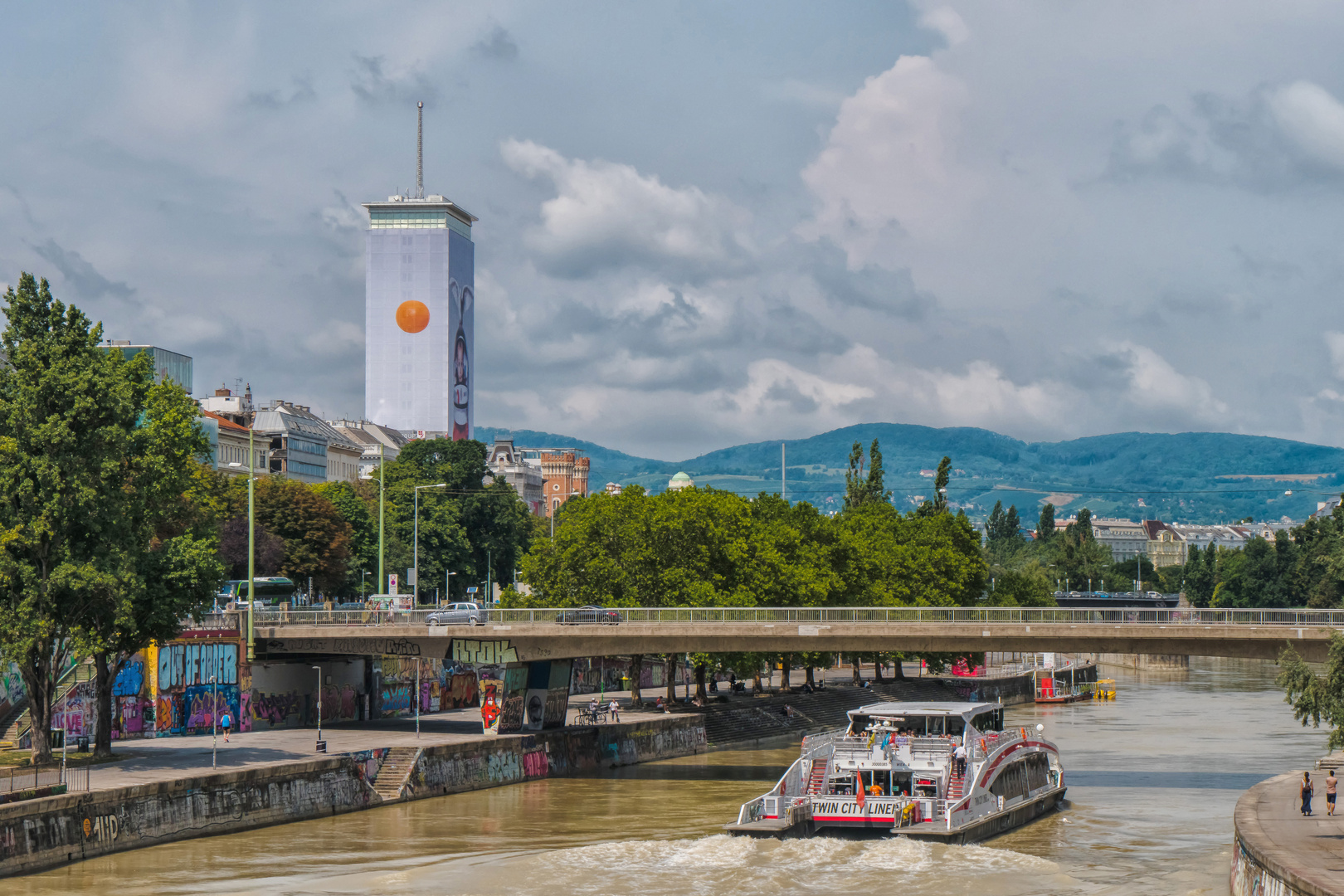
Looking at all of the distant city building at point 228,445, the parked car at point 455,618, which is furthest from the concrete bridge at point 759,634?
the distant city building at point 228,445

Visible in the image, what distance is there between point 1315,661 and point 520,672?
38493mm

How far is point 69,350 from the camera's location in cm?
6109

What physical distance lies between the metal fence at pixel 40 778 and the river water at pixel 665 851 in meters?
2.78

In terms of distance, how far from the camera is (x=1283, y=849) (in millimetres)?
40250

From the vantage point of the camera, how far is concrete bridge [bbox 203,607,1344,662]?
69.4m

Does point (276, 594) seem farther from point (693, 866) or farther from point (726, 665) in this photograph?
point (693, 866)

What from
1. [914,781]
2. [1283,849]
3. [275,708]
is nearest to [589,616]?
[275,708]

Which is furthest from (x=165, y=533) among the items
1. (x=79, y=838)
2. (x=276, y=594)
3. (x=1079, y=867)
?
(x=1079, y=867)

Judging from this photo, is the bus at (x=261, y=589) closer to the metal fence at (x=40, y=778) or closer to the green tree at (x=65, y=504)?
the green tree at (x=65, y=504)

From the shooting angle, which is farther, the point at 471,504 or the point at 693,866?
the point at 471,504

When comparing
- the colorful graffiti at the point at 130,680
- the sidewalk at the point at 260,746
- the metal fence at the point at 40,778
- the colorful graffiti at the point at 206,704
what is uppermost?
the colorful graffiti at the point at 130,680

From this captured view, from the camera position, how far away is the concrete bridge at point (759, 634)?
69375 mm

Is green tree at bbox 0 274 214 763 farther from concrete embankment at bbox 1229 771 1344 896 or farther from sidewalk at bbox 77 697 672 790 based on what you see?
concrete embankment at bbox 1229 771 1344 896

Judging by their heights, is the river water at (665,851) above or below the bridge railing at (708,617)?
below
